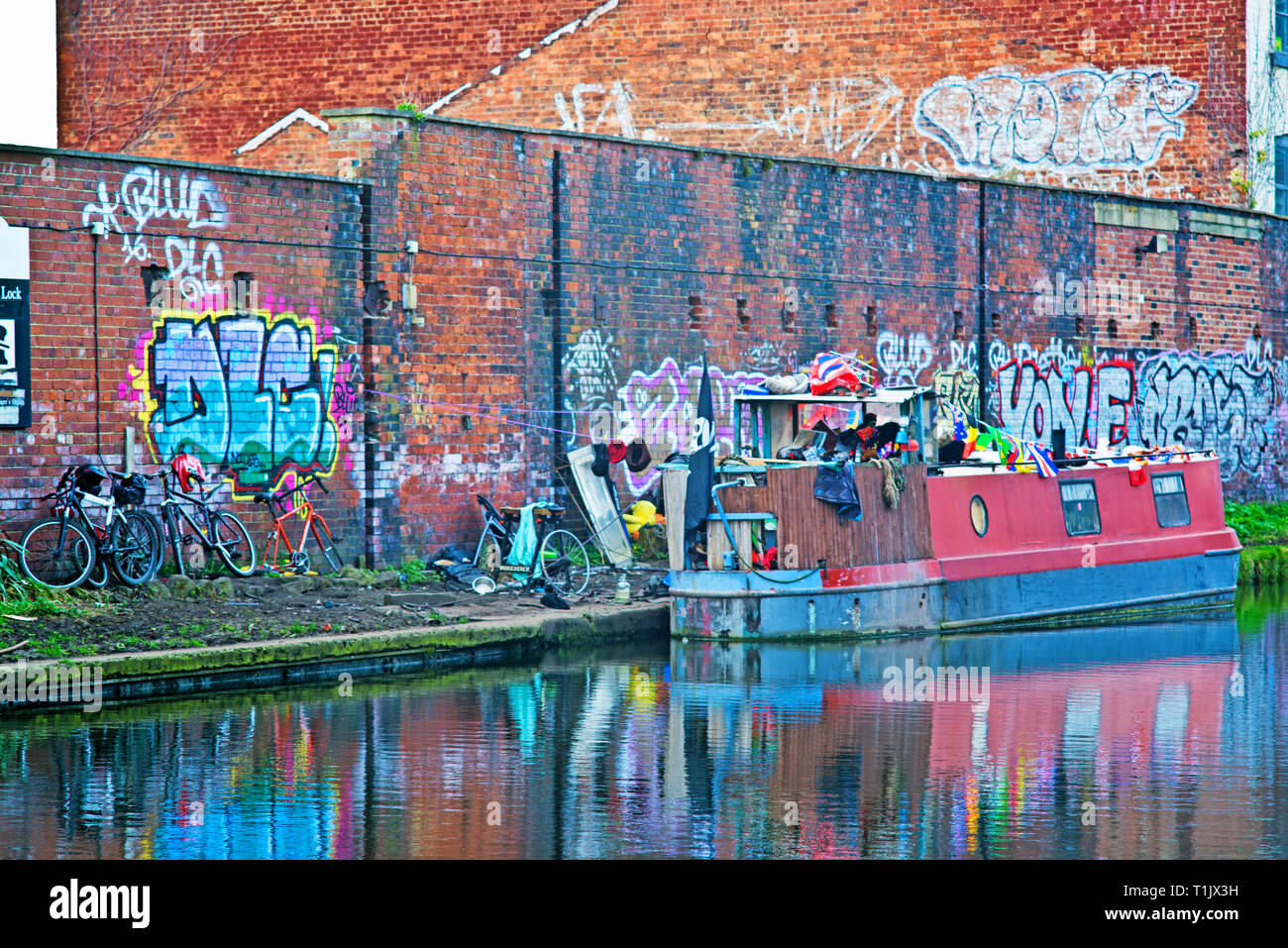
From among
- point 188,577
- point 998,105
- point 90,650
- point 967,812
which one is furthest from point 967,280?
point 967,812

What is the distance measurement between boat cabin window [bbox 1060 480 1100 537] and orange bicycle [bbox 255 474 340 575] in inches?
297

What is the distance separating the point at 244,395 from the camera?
17.2 metres

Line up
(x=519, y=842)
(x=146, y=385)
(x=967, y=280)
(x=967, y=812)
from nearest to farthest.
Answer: (x=519, y=842)
(x=967, y=812)
(x=146, y=385)
(x=967, y=280)

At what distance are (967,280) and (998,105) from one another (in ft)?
13.7

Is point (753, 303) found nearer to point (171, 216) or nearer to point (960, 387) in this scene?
point (960, 387)

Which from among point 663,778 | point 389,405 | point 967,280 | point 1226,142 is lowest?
point 663,778

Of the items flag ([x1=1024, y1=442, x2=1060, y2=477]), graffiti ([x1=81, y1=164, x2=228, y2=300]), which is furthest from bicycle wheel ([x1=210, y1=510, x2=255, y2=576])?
flag ([x1=1024, y1=442, x2=1060, y2=477])

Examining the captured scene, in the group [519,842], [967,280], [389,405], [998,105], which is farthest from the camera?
[998,105]

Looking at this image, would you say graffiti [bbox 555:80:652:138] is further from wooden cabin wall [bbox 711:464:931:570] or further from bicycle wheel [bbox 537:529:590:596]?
wooden cabin wall [bbox 711:464:931:570]

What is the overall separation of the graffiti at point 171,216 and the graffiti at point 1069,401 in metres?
12.8

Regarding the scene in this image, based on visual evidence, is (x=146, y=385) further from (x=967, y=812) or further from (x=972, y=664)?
(x=967, y=812)

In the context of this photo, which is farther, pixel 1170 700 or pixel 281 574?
pixel 281 574

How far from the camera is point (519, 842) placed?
8297 millimetres

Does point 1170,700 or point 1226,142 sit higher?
point 1226,142
